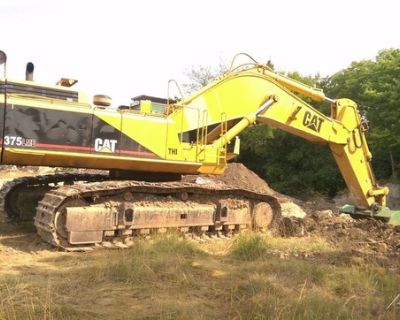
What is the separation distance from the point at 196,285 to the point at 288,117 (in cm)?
583

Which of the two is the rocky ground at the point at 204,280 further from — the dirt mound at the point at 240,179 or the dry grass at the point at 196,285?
the dirt mound at the point at 240,179

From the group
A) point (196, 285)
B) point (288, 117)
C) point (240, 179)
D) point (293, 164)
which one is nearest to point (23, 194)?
point (288, 117)

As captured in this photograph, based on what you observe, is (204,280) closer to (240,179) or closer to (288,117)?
(288,117)

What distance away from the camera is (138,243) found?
8.34 metres

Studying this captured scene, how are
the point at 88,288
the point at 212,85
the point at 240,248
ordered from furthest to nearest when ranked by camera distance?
the point at 212,85 → the point at 240,248 → the point at 88,288

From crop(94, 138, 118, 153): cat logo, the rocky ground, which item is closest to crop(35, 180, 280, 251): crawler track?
the rocky ground

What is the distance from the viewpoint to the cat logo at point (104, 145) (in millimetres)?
8617

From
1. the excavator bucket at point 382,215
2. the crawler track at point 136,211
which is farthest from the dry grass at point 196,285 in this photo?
the excavator bucket at point 382,215

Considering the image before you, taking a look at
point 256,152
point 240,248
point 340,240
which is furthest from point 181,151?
point 256,152

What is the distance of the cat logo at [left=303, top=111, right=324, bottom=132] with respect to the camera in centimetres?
1114

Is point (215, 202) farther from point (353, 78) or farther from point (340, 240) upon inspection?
point (353, 78)

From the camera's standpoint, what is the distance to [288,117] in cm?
1095

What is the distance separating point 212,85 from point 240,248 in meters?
3.57

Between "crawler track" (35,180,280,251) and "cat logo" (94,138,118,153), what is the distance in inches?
23.3
